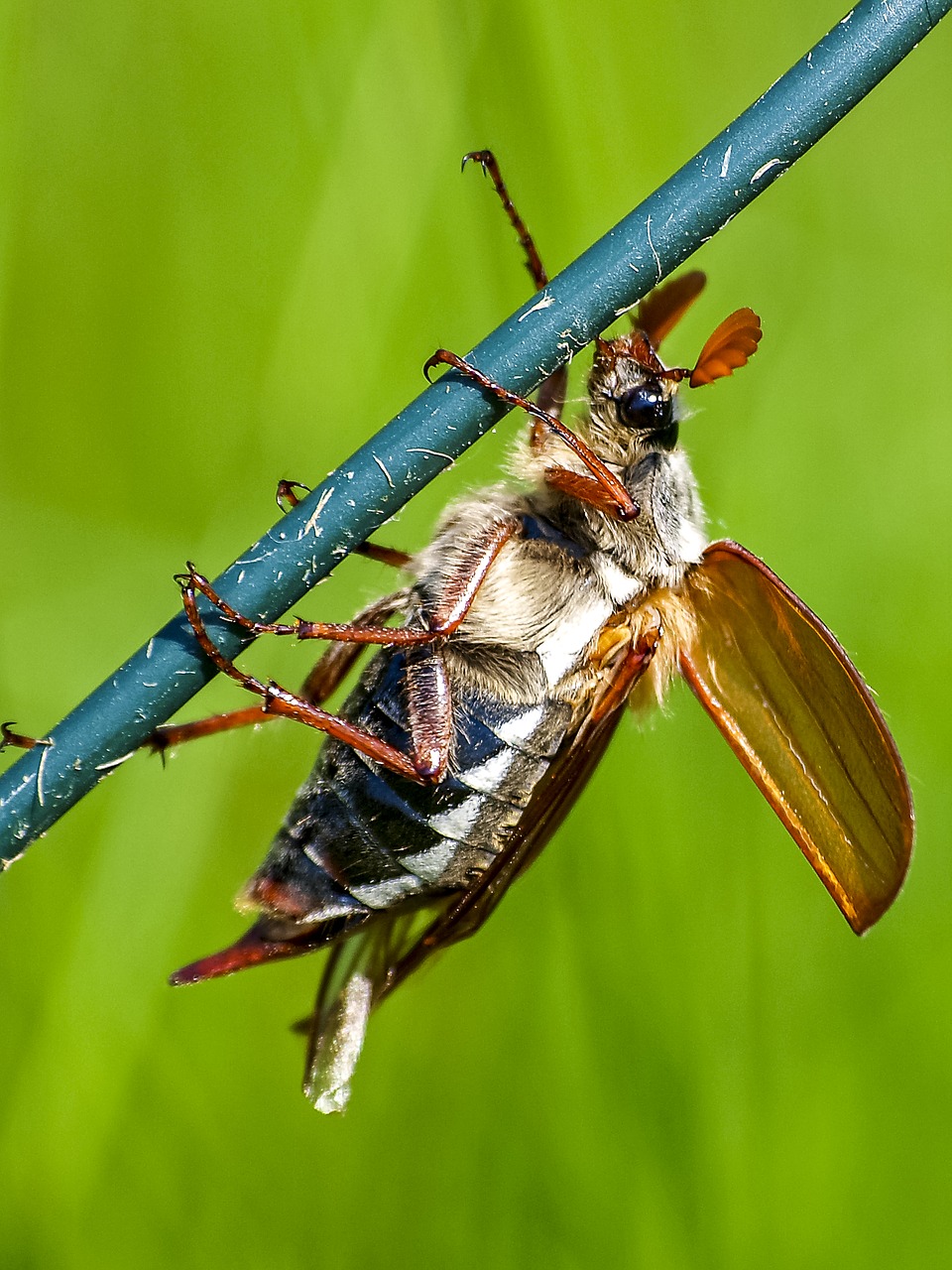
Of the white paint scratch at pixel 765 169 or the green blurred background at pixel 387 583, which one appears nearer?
the white paint scratch at pixel 765 169

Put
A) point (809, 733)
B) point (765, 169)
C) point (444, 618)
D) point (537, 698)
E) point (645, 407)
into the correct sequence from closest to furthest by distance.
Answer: point (765, 169), point (809, 733), point (444, 618), point (537, 698), point (645, 407)

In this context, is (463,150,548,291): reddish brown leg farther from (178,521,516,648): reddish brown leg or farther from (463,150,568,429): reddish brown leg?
(178,521,516,648): reddish brown leg

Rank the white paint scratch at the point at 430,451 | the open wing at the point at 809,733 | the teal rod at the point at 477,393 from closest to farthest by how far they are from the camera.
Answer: the teal rod at the point at 477,393, the white paint scratch at the point at 430,451, the open wing at the point at 809,733

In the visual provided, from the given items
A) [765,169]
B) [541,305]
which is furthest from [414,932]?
[765,169]

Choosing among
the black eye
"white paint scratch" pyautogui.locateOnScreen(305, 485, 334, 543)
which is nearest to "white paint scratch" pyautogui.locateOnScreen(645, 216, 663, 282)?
"white paint scratch" pyautogui.locateOnScreen(305, 485, 334, 543)

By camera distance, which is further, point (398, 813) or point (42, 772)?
point (398, 813)

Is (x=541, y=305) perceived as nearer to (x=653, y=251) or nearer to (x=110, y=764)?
(x=653, y=251)

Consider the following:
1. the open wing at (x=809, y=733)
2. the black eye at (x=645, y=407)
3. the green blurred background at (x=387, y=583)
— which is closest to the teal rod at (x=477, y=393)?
the open wing at (x=809, y=733)

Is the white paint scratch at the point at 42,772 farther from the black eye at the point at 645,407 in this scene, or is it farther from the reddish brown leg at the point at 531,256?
the black eye at the point at 645,407
